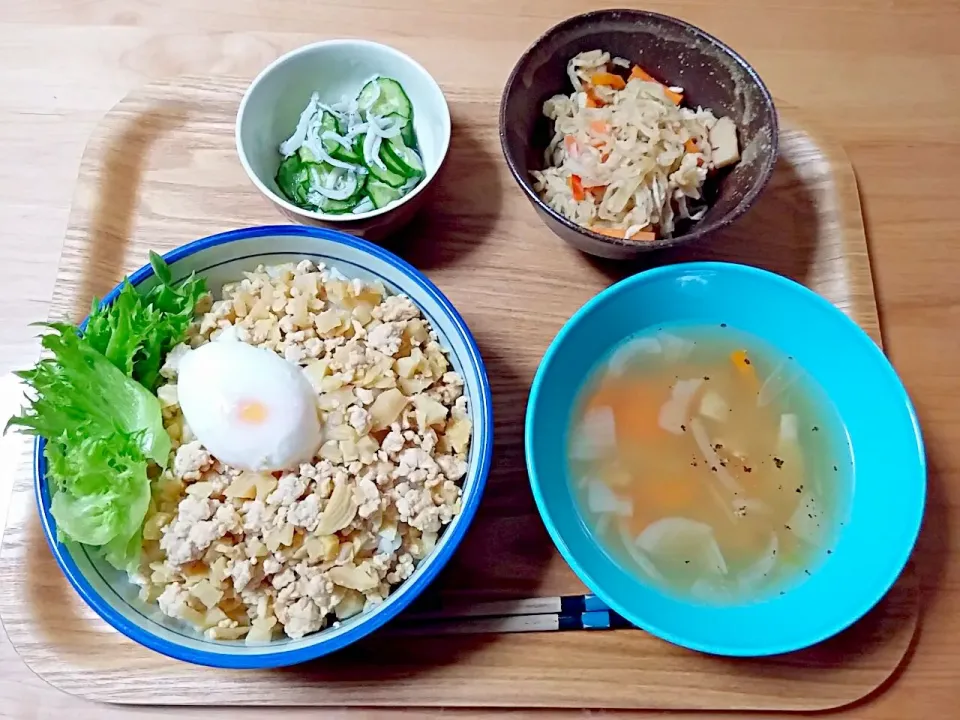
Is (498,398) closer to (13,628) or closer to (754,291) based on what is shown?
(754,291)

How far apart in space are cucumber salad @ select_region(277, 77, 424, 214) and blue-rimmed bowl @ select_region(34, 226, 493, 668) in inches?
7.8

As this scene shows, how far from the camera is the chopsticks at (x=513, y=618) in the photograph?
4.48 feet

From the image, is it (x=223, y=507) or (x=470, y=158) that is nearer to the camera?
(x=223, y=507)

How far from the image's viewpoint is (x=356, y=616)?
127 centimetres

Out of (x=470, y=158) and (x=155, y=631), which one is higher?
(x=470, y=158)

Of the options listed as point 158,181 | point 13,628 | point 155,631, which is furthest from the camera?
point 158,181

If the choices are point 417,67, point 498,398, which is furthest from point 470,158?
point 498,398

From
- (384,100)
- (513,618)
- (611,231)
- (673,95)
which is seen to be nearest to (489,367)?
(611,231)

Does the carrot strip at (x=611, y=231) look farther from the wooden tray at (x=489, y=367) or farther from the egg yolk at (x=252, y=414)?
the egg yolk at (x=252, y=414)

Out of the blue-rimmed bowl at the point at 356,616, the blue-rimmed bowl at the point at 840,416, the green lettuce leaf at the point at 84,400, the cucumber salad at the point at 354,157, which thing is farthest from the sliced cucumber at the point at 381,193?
the green lettuce leaf at the point at 84,400

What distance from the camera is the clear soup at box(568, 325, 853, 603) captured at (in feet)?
4.59

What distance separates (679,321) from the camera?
5.02ft

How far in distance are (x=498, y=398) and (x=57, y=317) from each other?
0.87 m

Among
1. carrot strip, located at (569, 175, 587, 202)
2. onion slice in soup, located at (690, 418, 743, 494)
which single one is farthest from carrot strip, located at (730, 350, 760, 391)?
carrot strip, located at (569, 175, 587, 202)
